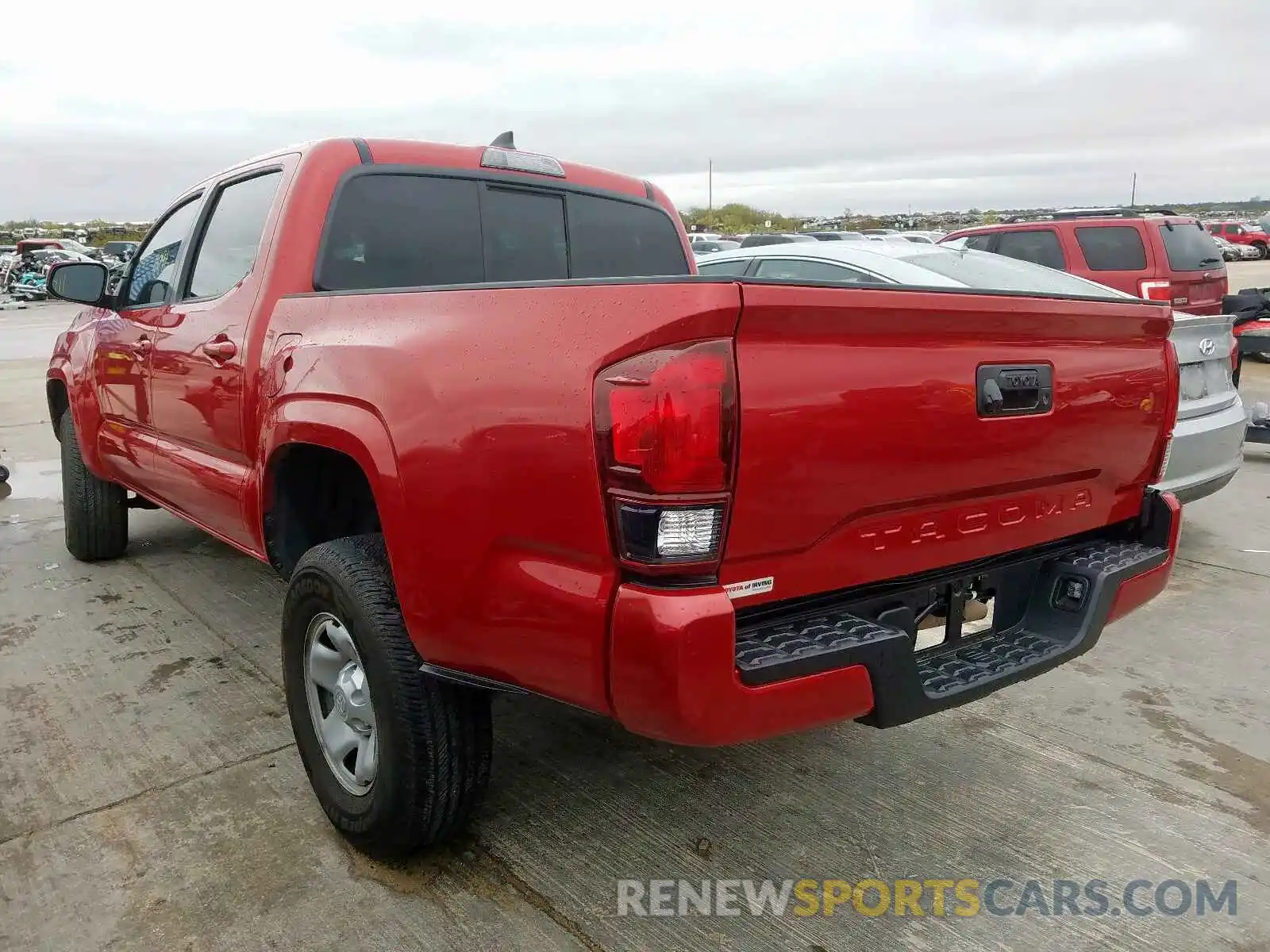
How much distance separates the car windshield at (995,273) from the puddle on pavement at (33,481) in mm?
5989

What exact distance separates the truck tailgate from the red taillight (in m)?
0.05

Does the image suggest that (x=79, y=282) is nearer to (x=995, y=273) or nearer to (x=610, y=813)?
(x=610, y=813)

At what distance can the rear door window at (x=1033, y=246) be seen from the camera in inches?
394


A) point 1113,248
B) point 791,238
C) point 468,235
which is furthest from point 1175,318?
point 791,238

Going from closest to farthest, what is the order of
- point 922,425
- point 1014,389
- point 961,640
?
point 922,425 < point 1014,389 < point 961,640

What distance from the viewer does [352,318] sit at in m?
2.46

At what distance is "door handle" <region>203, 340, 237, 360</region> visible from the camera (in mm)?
3082

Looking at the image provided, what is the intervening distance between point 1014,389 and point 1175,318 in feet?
8.73

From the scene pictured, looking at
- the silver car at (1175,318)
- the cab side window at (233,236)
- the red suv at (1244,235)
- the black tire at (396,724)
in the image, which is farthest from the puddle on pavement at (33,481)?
the red suv at (1244,235)

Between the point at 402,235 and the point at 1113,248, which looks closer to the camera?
the point at 402,235

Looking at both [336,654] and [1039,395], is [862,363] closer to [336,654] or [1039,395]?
[1039,395]

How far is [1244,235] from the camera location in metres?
38.6

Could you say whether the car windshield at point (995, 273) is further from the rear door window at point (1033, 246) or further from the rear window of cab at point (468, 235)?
the rear door window at point (1033, 246)

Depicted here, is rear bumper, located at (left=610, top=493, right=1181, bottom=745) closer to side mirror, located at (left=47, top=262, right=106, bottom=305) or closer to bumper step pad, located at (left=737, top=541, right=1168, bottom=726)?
bumper step pad, located at (left=737, top=541, right=1168, bottom=726)
